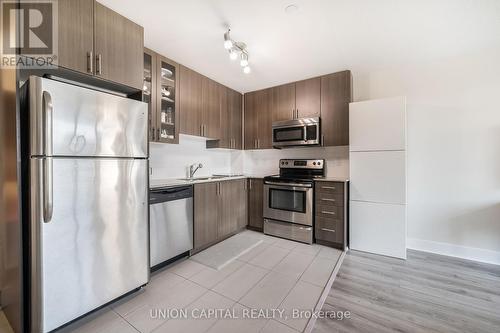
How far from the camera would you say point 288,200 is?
3.20 m

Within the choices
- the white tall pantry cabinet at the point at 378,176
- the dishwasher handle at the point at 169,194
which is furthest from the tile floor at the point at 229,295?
the dishwasher handle at the point at 169,194

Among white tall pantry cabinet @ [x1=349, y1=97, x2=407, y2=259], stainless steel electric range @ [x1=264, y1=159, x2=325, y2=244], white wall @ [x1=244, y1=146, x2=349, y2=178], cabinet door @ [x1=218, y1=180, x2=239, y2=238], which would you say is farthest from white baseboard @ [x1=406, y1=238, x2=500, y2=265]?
cabinet door @ [x1=218, y1=180, x2=239, y2=238]

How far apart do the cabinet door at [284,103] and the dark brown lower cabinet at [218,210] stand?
1311 millimetres

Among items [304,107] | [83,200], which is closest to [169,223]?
[83,200]

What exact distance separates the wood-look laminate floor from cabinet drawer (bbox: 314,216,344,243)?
31cm

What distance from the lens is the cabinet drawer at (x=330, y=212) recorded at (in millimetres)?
2811

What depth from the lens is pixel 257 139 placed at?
3.82m

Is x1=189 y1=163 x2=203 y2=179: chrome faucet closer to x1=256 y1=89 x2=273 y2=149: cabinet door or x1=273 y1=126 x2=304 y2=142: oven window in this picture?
x1=256 y1=89 x2=273 y2=149: cabinet door

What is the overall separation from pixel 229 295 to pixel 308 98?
2909 millimetres

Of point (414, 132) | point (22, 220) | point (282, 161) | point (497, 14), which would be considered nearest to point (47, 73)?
point (22, 220)

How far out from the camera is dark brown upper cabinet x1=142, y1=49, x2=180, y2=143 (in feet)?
7.98

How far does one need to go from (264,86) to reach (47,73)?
2.85 m

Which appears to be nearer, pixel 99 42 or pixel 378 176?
pixel 99 42

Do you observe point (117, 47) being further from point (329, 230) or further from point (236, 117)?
point (329, 230)
